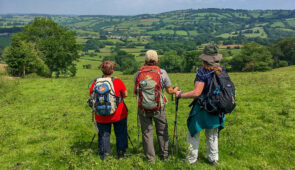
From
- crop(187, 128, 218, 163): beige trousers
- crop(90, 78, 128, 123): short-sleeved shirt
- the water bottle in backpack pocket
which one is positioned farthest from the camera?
crop(90, 78, 128, 123): short-sleeved shirt

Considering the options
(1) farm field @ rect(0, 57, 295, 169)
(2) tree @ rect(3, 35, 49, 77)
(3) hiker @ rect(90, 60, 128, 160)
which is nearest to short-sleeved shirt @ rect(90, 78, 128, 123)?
(3) hiker @ rect(90, 60, 128, 160)

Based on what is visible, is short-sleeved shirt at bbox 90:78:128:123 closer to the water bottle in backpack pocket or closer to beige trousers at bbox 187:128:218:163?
the water bottle in backpack pocket

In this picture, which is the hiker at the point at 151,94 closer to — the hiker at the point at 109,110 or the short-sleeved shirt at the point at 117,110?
the short-sleeved shirt at the point at 117,110

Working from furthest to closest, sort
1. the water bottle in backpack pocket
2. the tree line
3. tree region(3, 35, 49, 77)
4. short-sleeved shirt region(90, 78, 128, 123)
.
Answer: the tree line, tree region(3, 35, 49, 77), short-sleeved shirt region(90, 78, 128, 123), the water bottle in backpack pocket

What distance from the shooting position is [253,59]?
74500mm

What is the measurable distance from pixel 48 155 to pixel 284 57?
336ft

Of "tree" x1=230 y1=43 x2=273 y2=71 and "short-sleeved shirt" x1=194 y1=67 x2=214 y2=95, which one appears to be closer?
"short-sleeved shirt" x1=194 y1=67 x2=214 y2=95

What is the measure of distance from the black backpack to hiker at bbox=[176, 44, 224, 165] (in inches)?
5.2

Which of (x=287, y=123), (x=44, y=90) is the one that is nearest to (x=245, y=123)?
(x=287, y=123)

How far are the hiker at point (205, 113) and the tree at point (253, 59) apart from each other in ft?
248

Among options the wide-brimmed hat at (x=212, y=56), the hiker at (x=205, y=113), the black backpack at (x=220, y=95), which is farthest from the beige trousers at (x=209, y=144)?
the wide-brimmed hat at (x=212, y=56)

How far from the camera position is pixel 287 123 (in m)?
8.30

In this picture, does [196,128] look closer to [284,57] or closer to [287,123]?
[287,123]

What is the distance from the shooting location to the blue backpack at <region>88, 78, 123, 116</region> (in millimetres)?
5371
